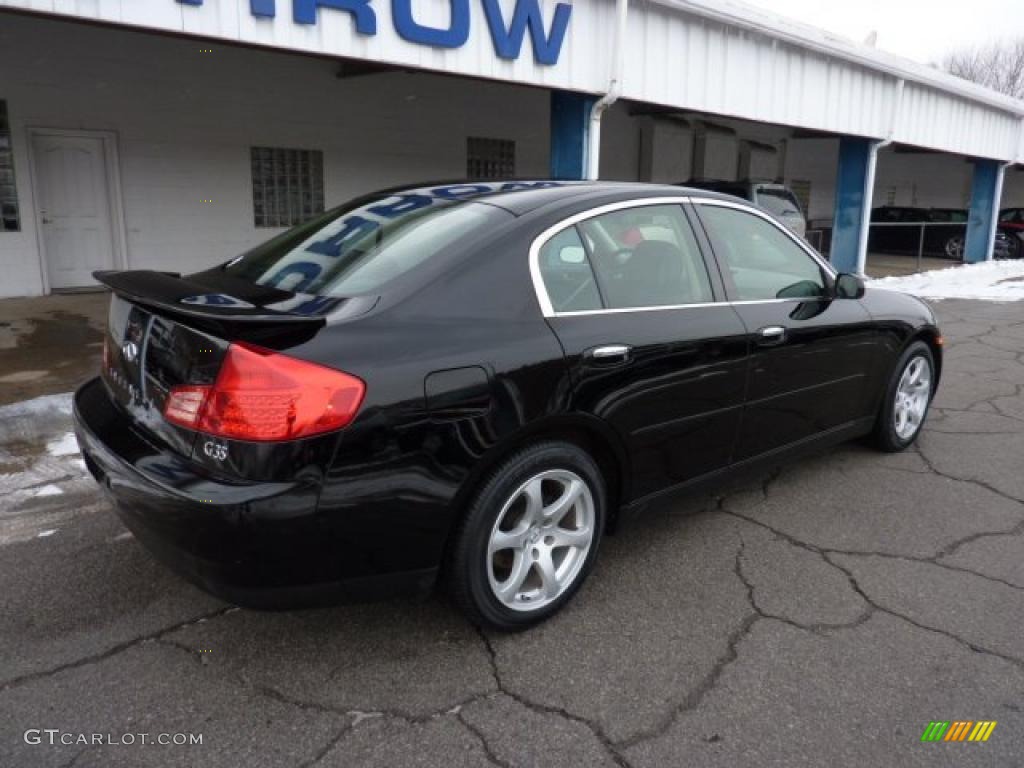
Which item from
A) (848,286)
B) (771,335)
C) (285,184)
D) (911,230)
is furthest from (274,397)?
(911,230)

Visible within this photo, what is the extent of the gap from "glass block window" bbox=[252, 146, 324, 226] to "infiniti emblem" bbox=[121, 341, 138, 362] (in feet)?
31.3

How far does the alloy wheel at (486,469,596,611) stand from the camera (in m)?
2.70

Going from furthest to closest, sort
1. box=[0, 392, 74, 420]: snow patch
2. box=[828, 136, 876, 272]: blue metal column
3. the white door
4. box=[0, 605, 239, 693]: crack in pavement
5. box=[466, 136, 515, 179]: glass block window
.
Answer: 1. box=[828, 136, 876, 272]: blue metal column
2. box=[466, 136, 515, 179]: glass block window
3. the white door
4. box=[0, 392, 74, 420]: snow patch
5. box=[0, 605, 239, 693]: crack in pavement

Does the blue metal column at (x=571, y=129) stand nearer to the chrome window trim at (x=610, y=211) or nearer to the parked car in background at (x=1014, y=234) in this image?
the chrome window trim at (x=610, y=211)

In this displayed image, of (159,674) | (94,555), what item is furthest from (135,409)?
(94,555)

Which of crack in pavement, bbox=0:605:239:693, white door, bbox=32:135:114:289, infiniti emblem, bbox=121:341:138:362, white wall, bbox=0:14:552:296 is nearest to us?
crack in pavement, bbox=0:605:239:693

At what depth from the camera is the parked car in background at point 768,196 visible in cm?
Answer: 1202

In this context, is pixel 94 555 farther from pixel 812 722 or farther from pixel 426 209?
pixel 812 722

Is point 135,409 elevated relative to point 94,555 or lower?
elevated

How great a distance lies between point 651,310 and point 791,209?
10816 mm

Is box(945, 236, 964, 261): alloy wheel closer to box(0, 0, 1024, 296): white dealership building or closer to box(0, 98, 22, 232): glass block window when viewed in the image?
box(0, 0, 1024, 296): white dealership building

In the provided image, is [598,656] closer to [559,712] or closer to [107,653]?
[559,712]

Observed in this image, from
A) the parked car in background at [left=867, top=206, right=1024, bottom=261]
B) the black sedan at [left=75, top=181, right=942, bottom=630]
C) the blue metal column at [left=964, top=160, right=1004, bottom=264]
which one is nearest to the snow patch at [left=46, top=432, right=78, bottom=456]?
the black sedan at [left=75, top=181, right=942, bottom=630]

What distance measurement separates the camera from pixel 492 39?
7.82m
